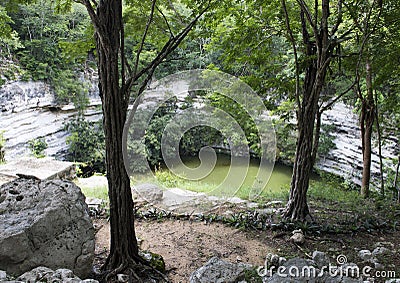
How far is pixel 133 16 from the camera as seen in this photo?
3.37 m

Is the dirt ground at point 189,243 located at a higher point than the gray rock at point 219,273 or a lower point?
lower

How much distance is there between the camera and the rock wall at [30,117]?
412 inches

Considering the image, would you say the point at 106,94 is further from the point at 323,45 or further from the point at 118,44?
the point at 323,45

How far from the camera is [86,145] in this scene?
1202 cm

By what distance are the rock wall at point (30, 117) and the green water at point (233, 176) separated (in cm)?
480

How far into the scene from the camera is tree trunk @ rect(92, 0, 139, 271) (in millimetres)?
2166

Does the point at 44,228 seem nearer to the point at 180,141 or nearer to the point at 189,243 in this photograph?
the point at 189,243

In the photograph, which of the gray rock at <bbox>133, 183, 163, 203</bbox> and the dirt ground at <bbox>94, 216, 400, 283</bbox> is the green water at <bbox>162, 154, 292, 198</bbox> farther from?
the dirt ground at <bbox>94, 216, 400, 283</bbox>

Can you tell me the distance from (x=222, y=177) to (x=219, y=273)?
7.98 m

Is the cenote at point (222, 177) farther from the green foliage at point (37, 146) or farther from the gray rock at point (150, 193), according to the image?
the green foliage at point (37, 146)

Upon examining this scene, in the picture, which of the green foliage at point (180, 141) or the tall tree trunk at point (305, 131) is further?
the green foliage at point (180, 141)

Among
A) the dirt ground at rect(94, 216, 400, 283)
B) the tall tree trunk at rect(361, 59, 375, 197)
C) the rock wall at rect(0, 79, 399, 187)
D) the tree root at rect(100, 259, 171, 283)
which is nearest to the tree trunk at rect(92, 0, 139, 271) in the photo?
the tree root at rect(100, 259, 171, 283)

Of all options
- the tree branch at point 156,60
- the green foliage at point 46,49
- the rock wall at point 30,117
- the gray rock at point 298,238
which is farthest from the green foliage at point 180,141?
the tree branch at point 156,60

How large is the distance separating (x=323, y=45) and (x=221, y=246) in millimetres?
2300
